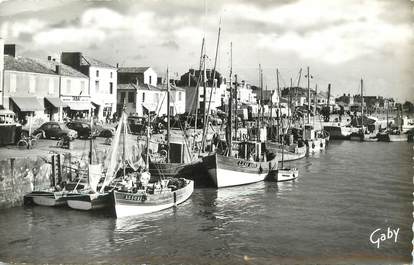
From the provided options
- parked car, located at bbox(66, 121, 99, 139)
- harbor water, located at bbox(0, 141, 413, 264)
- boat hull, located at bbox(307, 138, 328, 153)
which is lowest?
harbor water, located at bbox(0, 141, 413, 264)

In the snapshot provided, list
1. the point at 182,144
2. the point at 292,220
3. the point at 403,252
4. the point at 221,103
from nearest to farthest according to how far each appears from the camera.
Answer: the point at 403,252, the point at 292,220, the point at 182,144, the point at 221,103

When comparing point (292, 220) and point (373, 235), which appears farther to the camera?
point (292, 220)

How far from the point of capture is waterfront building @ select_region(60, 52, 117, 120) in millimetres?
45656

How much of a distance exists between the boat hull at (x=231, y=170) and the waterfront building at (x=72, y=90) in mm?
15481

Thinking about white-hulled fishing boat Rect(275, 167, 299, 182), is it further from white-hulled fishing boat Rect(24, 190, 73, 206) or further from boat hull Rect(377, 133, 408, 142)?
boat hull Rect(377, 133, 408, 142)

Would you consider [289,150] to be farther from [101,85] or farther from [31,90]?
[31,90]

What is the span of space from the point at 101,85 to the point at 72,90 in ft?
12.1

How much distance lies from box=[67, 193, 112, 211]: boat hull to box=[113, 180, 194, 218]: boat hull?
1273mm

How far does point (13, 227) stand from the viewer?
2216 cm

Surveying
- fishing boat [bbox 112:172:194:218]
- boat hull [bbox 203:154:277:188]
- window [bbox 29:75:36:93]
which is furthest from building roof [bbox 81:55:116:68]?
fishing boat [bbox 112:172:194:218]

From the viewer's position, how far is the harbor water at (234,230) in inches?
740

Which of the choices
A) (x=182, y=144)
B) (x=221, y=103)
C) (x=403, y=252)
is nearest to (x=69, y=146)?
(x=182, y=144)

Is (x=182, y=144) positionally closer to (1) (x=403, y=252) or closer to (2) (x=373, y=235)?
(2) (x=373, y=235)

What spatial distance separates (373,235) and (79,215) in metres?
14.0
